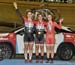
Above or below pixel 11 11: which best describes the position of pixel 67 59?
below

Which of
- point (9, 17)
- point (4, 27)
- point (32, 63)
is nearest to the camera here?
point (32, 63)

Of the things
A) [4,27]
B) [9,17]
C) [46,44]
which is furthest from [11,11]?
[46,44]

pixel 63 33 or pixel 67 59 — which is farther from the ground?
pixel 63 33

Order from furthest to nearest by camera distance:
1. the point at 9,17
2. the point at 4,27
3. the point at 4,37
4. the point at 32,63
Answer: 1. the point at 9,17
2. the point at 4,27
3. the point at 4,37
4. the point at 32,63

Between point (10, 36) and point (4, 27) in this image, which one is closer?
point (10, 36)

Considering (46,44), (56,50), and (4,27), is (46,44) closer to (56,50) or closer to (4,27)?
(56,50)

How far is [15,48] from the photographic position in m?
15.1

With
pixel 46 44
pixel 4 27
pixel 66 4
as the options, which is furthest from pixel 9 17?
pixel 46 44

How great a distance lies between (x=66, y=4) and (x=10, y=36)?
7.33 meters

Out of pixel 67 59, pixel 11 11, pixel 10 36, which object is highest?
pixel 11 11

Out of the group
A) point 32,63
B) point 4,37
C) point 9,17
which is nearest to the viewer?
point 32,63

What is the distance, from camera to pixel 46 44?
1358 cm

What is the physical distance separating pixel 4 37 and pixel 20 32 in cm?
67

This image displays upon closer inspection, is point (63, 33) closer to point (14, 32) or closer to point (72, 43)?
point (72, 43)
